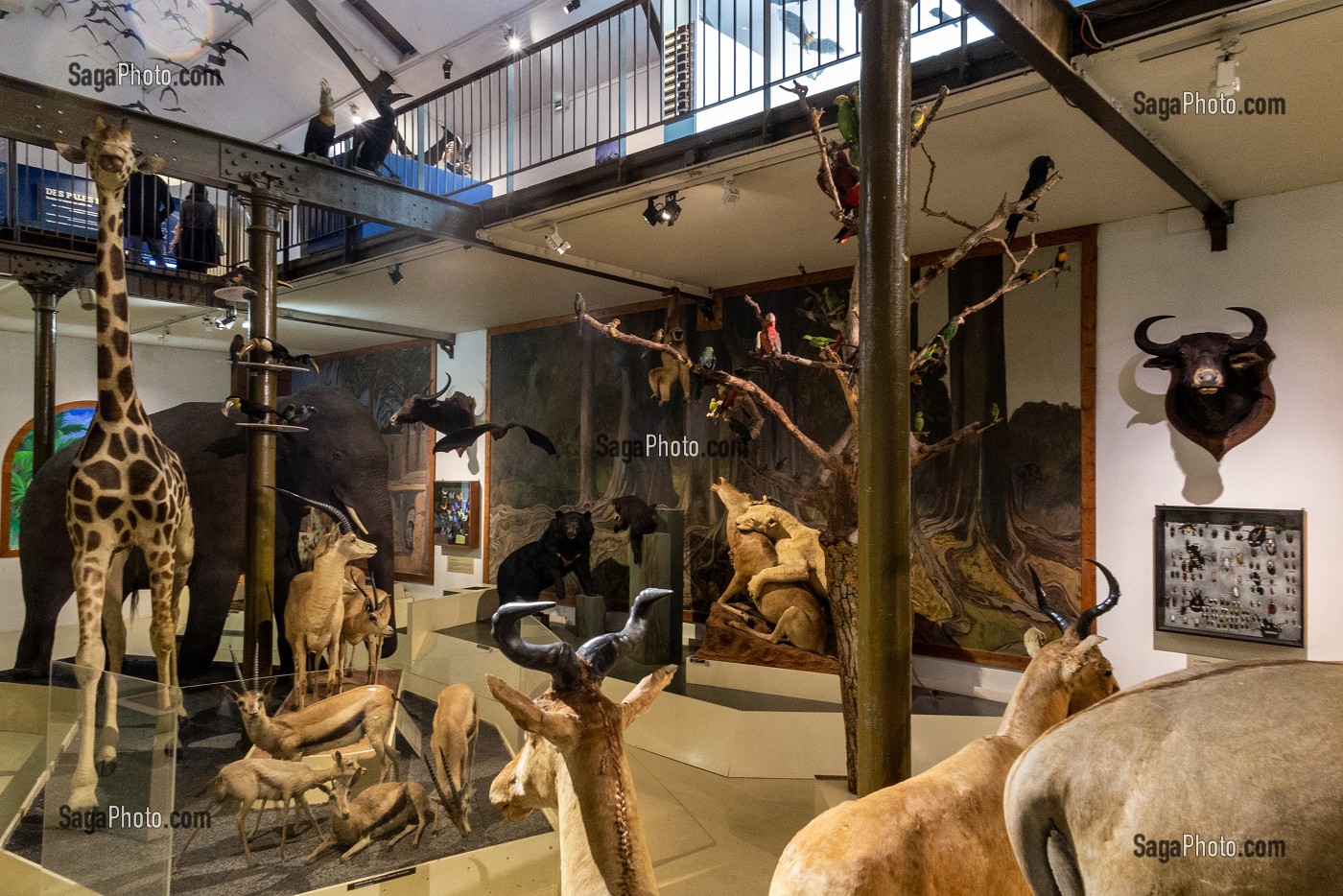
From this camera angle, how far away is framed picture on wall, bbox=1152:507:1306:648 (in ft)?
15.4

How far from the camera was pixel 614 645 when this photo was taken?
6.27 feet

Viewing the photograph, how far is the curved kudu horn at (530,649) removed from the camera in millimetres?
1717

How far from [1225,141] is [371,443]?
582cm

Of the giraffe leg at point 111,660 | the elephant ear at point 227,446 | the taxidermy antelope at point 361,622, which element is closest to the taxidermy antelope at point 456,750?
the giraffe leg at point 111,660

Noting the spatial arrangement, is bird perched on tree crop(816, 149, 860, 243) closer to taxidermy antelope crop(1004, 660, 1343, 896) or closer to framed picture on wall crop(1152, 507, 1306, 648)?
taxidermy antelope crop(1004, 660, 1343, 896)

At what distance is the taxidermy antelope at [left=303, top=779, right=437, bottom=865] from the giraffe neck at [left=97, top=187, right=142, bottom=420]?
2.07 meters

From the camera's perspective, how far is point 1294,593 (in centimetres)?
467

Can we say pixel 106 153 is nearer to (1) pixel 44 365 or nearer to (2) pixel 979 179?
(1) pixel 44 365

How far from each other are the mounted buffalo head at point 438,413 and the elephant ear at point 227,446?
1.36 m

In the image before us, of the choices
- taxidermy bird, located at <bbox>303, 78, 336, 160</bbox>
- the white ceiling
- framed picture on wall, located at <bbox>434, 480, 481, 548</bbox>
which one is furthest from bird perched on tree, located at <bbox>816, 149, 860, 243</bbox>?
framed picture on wall, located at <bbox>434, 480, 481, 548</bbox>

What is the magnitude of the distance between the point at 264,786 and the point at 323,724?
0.26 m

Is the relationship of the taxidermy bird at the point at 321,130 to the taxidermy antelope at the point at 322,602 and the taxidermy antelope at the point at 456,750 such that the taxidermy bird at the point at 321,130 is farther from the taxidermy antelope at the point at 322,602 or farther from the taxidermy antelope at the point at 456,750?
the taxidermy antelope at the point at 456,750

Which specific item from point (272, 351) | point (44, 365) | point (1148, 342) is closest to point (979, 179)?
point (1148, 342)

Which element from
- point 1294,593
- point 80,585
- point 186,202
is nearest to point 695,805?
point 80,585
